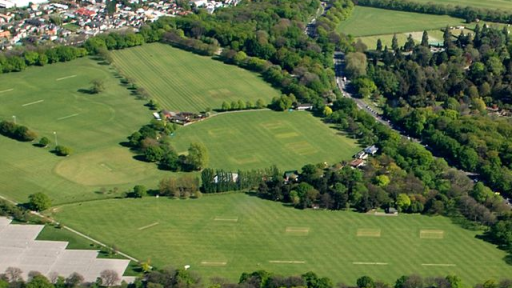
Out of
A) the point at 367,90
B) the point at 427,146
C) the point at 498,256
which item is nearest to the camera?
the point at 498,256

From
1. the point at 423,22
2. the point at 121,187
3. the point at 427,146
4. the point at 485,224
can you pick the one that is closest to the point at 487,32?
the point at 423,22

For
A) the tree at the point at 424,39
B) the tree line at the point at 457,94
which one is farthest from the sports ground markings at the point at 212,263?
the tree at the point at 424,39

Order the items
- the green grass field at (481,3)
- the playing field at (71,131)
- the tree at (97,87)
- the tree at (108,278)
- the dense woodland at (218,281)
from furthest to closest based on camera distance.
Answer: the green grass field at (481,3)
the tree at (97,87)
the playing field at (71,131)
the tree at (108,278)
the dense woodland at (218,281)

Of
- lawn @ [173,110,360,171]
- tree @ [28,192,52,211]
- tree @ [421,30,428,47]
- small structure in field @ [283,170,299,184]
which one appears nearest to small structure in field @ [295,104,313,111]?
lawn @ [173,110,360,171]

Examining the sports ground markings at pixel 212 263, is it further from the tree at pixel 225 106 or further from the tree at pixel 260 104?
the tree at pixel 260 104

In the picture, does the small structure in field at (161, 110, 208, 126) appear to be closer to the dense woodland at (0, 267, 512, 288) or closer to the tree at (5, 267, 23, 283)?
the dense woodland at (0, 267, 512, 288)

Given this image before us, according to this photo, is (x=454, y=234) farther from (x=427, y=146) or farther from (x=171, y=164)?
(x=171, y=164)
